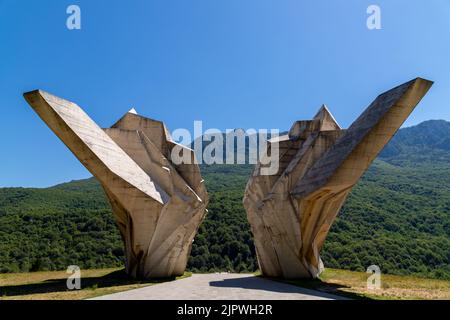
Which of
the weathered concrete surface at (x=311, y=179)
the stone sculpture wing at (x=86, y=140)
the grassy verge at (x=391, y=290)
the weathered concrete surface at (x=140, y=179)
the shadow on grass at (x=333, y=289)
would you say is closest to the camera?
the shadow on grass at (x=333, y=289)

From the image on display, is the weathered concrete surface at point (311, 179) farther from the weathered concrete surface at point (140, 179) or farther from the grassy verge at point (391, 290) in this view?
the weathered concrete surface at point (140, 179)

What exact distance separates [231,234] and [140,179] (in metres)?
28.0

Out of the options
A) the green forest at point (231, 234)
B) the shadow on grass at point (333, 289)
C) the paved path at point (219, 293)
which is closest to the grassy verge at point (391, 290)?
the shadow on grass at point (333, 289)

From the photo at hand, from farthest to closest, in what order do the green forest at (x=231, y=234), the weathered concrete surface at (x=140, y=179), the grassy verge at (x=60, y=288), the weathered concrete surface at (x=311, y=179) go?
the green forest at (x=231, y=234) < the weathered concrete surface at (x=140, y=179) < the weathered concrete surface at (x=311, y=179) < the grassy verge at (x=60, y=288)

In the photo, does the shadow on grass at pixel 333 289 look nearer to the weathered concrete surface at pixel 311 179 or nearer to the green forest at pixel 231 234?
the weathered concrete surface at pixel 311 179

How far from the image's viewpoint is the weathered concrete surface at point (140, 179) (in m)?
16.2

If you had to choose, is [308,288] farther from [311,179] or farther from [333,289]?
[311,179]

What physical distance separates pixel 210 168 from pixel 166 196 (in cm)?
8572

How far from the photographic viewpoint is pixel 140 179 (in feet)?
64.1

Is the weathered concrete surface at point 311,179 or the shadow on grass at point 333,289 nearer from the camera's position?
the shadow on grass at point 333,289

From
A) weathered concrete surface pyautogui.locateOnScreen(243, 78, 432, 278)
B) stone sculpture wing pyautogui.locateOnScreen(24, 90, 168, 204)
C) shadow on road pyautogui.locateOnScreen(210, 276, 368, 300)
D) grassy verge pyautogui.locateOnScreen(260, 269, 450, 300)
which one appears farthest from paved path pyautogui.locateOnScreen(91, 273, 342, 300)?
stone sculpture wing pyautogui.locateOnScreen(24, 90, 168, 204)

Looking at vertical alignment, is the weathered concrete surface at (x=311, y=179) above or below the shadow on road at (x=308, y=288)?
above

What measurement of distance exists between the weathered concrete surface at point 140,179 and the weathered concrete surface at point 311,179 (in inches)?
175
